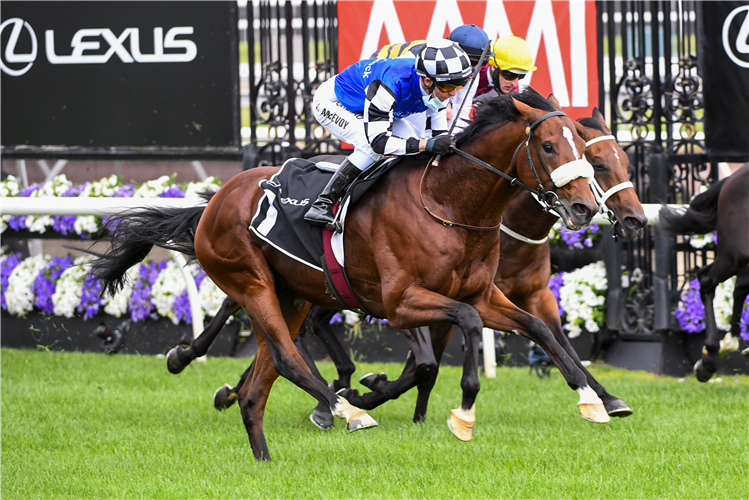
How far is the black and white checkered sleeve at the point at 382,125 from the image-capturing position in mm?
4336

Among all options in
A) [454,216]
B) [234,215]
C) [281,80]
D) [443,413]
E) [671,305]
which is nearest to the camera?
[454,216]

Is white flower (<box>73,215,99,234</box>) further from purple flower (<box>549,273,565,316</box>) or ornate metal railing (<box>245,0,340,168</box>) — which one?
purple flower (<box>549,273,565,316</box>)

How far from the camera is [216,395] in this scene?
19.4ft

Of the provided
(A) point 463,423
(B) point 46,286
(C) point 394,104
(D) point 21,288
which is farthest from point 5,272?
(A) point 463,423

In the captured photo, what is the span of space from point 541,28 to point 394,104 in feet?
11.8

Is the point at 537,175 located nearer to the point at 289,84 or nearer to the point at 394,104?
the point at 394,104

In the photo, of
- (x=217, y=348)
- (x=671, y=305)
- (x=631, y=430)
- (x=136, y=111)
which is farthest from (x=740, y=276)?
(x=136, y=111)

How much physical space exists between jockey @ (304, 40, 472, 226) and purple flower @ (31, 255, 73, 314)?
434cm

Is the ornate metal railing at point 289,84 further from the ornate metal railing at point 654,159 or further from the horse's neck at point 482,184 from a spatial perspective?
the horse's neck at point 482,184

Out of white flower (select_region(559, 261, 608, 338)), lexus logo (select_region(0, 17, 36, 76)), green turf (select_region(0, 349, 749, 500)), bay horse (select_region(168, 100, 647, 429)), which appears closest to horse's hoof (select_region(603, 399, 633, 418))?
bay horse (select_region(168, 100, 647, 429))

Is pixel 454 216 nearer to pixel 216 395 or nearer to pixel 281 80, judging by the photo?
pixel 216 395

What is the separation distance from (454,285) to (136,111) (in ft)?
16.0

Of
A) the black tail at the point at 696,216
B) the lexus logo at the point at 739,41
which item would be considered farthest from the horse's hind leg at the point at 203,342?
the lexus logo at the point at 739,41

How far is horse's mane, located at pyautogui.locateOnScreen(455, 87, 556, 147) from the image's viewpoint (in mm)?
4242
